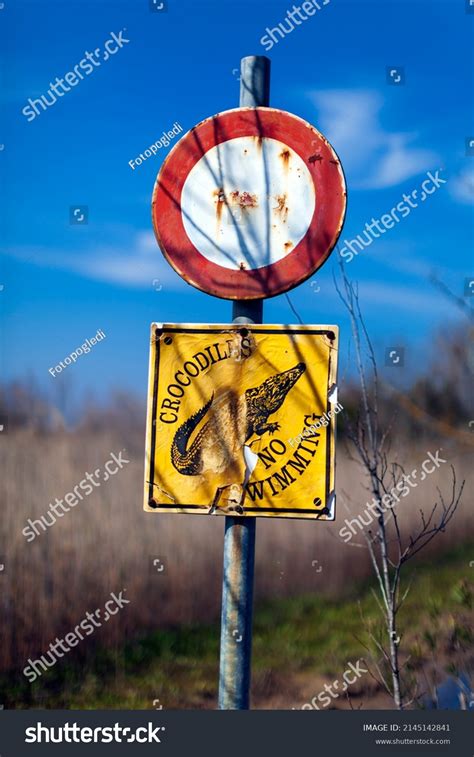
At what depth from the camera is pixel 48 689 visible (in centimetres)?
414

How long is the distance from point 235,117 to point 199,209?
0.23 metres

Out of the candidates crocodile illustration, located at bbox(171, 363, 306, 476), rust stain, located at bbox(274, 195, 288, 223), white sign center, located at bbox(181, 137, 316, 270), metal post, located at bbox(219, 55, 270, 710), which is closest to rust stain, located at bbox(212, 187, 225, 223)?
white sign center, located at bbox(181, 137, 316, 270)

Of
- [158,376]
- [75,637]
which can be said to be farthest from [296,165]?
[75,637]

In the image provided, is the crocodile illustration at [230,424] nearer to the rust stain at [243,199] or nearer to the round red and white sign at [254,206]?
the round red and white sign at [254,206]

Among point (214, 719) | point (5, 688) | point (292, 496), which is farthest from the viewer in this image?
Result: point (5, 688)

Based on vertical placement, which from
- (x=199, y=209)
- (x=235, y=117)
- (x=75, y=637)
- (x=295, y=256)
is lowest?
(x=75, y=637)

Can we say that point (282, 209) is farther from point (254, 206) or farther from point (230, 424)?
point (230, 424)

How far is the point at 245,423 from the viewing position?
1849mm

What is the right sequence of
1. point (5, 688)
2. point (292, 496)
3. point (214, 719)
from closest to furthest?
point (292, 496) < point (214, 719) < point (5, 688)

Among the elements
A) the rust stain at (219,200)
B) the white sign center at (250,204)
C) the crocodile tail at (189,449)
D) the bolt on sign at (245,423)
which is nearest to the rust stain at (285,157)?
the white sign center at (250,204)

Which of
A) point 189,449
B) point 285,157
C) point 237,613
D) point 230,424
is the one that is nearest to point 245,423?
point 230,424

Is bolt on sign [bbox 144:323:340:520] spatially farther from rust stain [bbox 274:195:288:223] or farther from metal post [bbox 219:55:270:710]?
rust stain [bbox 274:195:288:223]

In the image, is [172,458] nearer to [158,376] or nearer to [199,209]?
A: [158,376]

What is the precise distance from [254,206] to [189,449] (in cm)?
57
